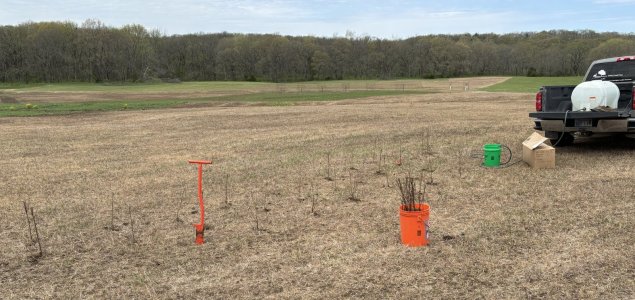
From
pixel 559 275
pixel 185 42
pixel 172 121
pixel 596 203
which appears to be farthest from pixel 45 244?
pixel 185 42

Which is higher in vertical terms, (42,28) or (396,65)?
(42,28)

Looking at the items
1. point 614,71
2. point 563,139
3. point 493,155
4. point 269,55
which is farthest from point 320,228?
point 269,55

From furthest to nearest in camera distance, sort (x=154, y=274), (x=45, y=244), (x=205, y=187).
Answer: (x=205, y=187)
(x=45, y=244)
(x=154, y=274)


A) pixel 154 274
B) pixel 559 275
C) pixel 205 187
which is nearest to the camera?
pixel 559 275

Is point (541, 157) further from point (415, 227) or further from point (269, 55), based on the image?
point (269, 55)

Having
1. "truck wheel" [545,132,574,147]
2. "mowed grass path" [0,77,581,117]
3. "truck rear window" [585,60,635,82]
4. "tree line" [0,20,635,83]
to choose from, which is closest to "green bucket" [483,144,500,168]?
"truck wheel" [545,132,574,147]

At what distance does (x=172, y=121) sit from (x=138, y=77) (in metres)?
94.5

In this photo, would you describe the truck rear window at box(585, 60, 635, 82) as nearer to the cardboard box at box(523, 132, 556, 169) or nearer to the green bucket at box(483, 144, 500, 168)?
the cardboard box at box(523, 132, 556, 169)

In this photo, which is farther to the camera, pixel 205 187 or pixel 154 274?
pixel 205 187

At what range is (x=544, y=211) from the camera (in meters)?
5.88

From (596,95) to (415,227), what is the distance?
5672 mm

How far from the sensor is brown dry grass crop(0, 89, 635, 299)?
13.4 ft

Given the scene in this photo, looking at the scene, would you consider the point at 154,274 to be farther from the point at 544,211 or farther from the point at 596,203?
the point at 596,203

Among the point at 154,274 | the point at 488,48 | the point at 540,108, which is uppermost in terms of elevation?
the point at 488,48
